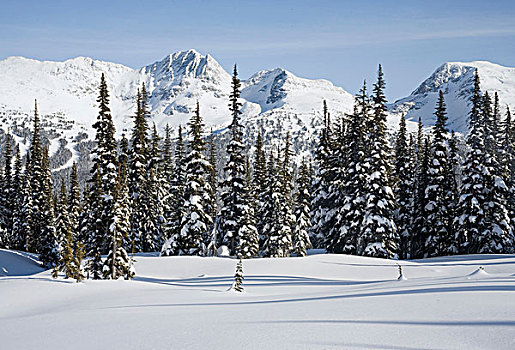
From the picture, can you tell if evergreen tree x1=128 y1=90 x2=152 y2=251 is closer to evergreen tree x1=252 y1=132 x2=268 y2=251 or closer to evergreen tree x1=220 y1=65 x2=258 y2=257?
evergreen tree x1=220 y1=65 x2=258 y2=257

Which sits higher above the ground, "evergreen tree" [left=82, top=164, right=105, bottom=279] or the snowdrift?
"evergreen tree" [left=82, top=164, right=105, bottom=279]

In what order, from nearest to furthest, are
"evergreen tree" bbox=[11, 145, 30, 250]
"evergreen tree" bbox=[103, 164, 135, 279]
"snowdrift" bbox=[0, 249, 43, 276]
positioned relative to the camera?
"evergreen tree" bbox=[103, 164, 135, 279] < "snowdrift" bbox=[0, 249, 43, 276] < "evergreen tree" bbox=[11, 145, 30, 250]

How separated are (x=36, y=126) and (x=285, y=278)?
38.5 m

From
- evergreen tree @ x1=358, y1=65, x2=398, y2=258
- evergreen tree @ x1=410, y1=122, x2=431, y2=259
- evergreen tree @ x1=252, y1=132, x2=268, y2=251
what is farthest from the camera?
evergreen tree @ x1=252, y1=132, x2=268, y2=251

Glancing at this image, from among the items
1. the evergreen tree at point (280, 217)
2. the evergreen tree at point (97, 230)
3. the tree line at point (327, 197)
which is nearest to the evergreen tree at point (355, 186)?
the tree line at point (327, 197)

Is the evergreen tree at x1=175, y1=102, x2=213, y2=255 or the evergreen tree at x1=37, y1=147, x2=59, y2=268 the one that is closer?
the evergreen tree at x1=175, y1=102, x2=213, y2=255

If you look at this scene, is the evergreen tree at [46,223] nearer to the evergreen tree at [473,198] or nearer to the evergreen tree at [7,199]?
the evergreen tree at [7,199]

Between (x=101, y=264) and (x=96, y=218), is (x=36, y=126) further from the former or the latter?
(x=101, y=264)

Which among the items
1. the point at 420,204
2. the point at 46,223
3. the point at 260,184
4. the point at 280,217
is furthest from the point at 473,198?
the point at 46,223

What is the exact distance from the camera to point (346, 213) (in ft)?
121

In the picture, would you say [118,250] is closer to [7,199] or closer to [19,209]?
[19,209]

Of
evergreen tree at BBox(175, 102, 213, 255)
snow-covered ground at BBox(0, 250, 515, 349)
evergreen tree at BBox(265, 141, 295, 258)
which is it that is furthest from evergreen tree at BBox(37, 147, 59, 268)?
snow-covered ground at BBox(0, 250, 515, 349)

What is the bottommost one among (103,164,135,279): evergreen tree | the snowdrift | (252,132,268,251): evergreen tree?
the snowdrift

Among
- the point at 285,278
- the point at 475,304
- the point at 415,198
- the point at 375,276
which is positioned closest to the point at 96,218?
the point at 285,278
